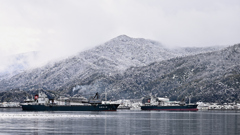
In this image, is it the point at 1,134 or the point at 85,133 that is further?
the point at 85,133

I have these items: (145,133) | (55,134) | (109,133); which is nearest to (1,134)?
(55,134)

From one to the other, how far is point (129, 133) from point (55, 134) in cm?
1654

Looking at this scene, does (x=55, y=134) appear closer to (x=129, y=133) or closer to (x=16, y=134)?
(x=16, y=134)

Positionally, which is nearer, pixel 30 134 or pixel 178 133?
pixel 30 134

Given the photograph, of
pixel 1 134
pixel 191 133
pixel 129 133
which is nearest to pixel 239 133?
pixel 191 133

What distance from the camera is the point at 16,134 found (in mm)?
81625

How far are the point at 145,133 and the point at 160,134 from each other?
382 cm

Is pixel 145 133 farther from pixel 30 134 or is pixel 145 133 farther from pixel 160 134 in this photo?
pixel 30 134

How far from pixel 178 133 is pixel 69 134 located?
24815 millimetres

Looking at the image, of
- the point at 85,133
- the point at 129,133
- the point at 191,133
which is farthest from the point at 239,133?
the point at 85,133

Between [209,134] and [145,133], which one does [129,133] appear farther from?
[209,134]

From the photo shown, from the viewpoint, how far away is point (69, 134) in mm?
83562

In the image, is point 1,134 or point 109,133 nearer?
point 1,134

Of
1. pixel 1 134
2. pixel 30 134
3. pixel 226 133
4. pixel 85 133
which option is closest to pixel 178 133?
pixel 226 133
